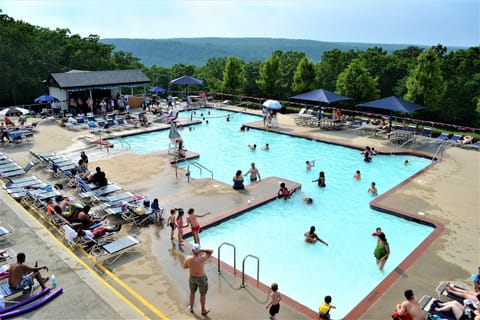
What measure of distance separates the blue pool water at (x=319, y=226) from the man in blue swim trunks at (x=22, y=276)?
4964 millimetres

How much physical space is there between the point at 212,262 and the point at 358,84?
96.1 ft

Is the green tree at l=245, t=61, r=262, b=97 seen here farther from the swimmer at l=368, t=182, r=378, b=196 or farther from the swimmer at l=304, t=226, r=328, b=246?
the swimmer at l=304, t=226, r=328, b=246

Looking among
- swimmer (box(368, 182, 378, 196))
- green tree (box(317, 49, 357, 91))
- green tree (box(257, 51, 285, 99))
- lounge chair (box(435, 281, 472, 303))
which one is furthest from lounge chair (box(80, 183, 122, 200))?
green tree (box(317, 49, 357, 91))

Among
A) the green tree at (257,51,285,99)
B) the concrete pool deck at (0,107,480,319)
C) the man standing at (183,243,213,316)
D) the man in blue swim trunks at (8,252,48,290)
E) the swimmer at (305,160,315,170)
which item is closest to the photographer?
the man standing at (183,243,213,316)

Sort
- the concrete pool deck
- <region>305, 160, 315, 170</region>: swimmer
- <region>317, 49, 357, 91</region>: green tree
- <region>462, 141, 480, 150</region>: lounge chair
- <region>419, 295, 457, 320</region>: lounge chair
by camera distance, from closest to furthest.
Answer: <region>419, 295, 457, 320</region>: lounge chair → the concrete pool deck → <region>305, 160, 315, 170</region>: swimmer → <region>462, 141, 480, 150</region>: lounge chair → <region>317, 49, 357, 91</region>: green tree

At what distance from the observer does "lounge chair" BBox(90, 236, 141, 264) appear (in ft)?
33.6

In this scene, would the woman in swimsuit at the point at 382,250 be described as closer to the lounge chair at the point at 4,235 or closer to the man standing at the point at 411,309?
the man standing at the point at 411,309

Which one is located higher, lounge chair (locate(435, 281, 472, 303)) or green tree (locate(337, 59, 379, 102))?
green tree (locate(337, 59, 379, 102))

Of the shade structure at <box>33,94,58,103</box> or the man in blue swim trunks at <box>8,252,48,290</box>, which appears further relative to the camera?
the shade structure at <box>33,94,58,103</box>

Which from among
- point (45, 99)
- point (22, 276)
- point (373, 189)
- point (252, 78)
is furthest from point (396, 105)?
point (252, 78)

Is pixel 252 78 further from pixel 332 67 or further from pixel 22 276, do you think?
pixel 22 276

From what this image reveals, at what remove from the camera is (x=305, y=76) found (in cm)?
3803

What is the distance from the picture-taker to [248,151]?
23.6 m

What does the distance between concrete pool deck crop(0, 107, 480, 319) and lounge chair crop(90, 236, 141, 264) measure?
1.07 ft
